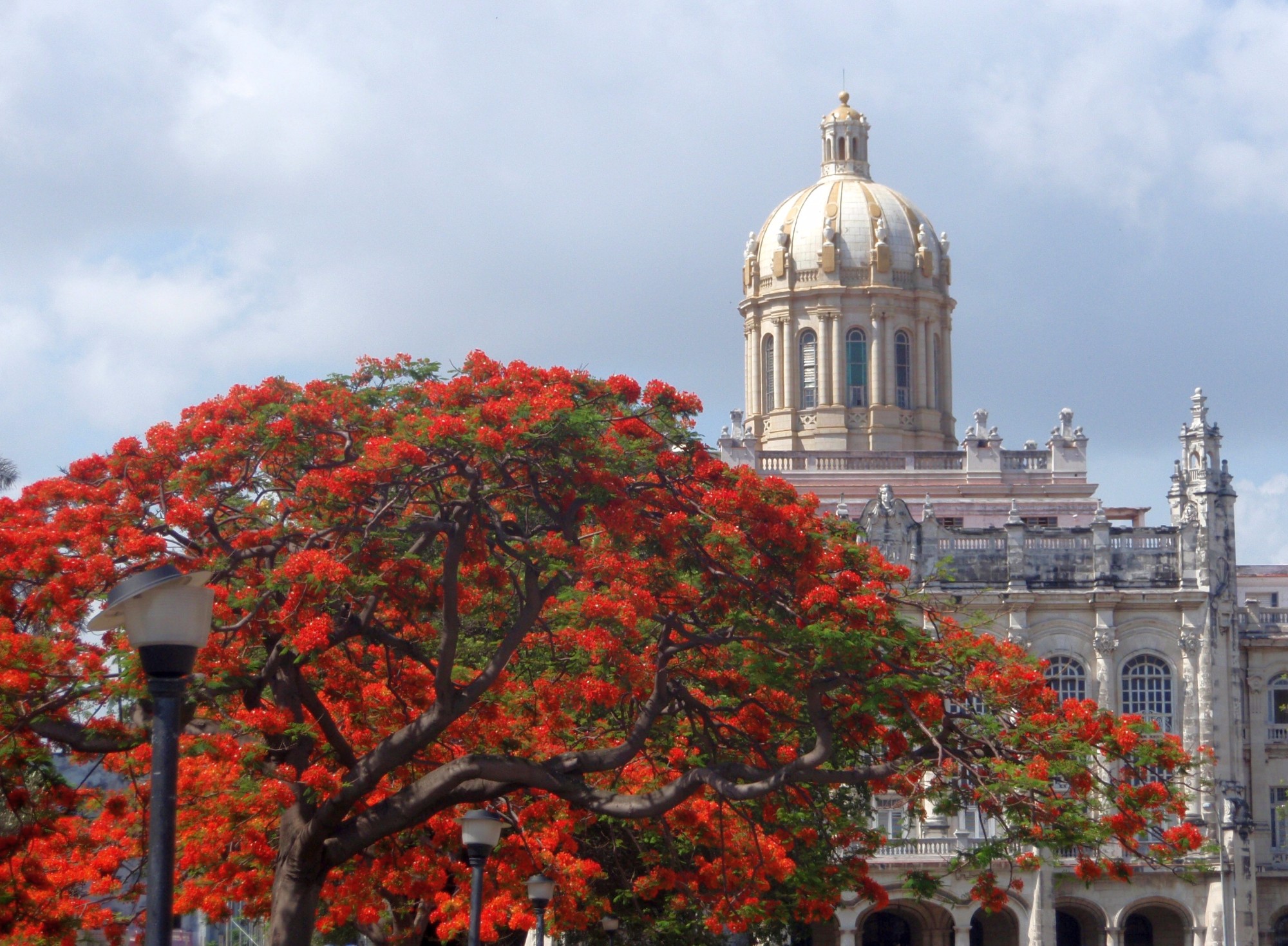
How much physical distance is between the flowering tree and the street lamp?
1.80 meters

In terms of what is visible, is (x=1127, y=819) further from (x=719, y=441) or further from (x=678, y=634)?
(x=719, y=441)

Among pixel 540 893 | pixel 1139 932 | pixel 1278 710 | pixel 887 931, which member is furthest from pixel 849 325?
pixel 540 893

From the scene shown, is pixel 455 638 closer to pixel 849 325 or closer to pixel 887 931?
pixel 887 931

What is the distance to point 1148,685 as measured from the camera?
192ft

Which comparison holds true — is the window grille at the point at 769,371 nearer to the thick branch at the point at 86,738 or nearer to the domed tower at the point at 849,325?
the domed tower at the point at 849,325

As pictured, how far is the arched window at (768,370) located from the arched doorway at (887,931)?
1694cm

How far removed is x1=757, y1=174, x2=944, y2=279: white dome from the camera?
68.0 metres

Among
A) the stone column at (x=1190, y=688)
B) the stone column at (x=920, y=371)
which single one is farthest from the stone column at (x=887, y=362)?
the stone column at (x=1190, y=688)

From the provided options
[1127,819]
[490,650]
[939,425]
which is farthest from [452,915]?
[939,425]

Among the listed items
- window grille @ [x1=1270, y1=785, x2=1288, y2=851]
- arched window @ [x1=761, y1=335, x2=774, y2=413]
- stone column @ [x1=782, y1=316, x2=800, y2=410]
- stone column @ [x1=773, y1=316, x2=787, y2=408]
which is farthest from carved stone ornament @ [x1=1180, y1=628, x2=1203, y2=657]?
arched window @ [x1=761, y1=335, x2=774, y2=413]

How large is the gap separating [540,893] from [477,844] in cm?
275

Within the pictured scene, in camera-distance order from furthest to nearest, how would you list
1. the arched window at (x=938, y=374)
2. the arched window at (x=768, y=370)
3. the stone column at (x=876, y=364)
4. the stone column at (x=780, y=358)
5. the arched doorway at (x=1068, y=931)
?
1. the arched window at (x=768, y=370)
2. the arched window at (x=938, y=374)
3. the stone column at (x=780, y=358)
4. the stone column at (x=876, y=364)
5. the arched doorway at (x=1068, y=931)

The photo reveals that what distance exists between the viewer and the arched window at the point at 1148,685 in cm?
5834

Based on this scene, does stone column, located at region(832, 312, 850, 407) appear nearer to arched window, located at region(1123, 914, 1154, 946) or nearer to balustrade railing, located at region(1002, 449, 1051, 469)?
balustrade railing, located at region(1002, 449, 1051, 469)
